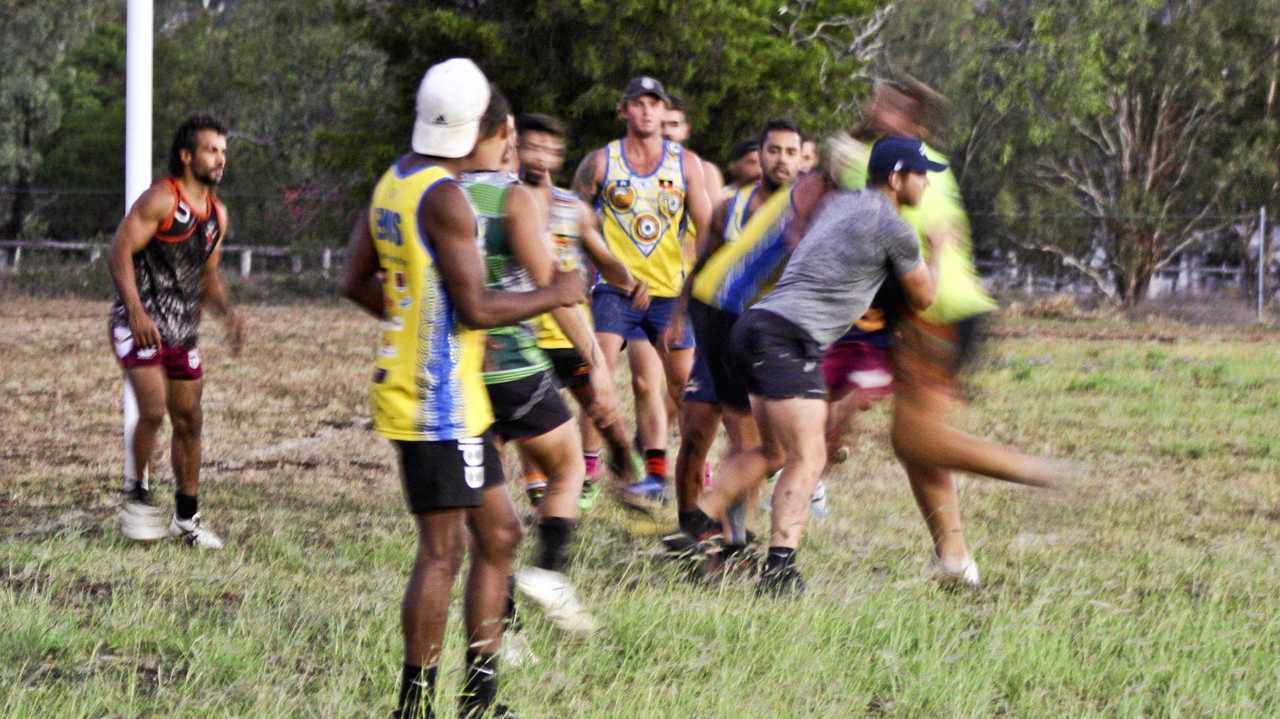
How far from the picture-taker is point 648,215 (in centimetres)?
862

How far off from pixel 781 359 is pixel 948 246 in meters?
0.89

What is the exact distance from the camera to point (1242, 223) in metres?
34.4

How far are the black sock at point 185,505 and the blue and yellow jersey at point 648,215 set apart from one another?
8.37ft

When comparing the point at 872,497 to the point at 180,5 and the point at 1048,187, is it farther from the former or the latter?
the point at 180,5

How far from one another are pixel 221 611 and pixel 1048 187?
3735 centimetres

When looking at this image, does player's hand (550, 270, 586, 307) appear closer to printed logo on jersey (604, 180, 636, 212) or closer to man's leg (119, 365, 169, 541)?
man's leg (119, 365, 169, 541)

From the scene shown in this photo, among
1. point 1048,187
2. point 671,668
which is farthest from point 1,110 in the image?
point 671,668

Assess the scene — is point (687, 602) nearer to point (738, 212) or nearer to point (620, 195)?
point (738, 212)

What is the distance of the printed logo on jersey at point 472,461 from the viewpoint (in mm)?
4188

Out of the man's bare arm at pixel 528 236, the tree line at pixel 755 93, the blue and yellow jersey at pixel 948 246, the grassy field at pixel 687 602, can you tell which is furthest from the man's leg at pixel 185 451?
the tree line at pixel 755 93

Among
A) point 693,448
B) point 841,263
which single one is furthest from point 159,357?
point 841,263

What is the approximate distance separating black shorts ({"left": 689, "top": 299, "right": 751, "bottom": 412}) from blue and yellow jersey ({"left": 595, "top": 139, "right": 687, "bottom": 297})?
1389 millimetres

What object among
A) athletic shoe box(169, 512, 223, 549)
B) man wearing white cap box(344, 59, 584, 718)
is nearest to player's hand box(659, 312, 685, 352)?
athletic shoe box(169, 512, 223, 549)

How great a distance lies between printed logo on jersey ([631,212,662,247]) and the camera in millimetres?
8633
